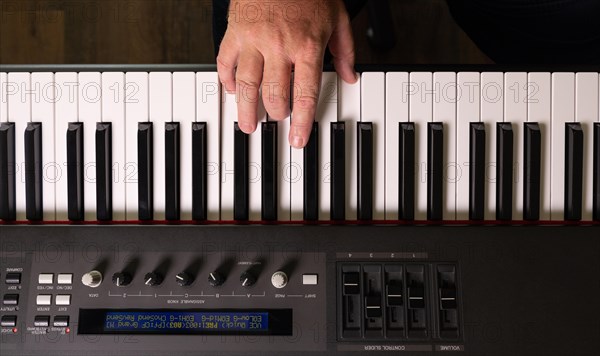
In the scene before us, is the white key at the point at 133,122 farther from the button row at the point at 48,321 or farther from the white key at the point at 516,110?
the white key at the point at 516,110

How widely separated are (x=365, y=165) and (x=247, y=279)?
0.98 ft

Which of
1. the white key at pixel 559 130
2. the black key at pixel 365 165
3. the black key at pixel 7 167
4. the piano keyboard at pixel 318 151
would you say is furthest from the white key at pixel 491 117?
the black key at pixel 7 167

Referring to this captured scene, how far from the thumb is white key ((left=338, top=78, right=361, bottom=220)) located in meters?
0.02

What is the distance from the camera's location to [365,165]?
104 cm

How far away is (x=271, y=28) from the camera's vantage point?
101 cm

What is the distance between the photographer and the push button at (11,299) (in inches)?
40.2

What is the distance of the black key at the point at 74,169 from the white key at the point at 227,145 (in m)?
0.27

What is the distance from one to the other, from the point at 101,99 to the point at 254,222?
37 centimetres

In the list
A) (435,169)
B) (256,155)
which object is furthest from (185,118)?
(435,169)

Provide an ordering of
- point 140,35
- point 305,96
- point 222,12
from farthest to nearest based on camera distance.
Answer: point 140,35, point 222,12, point 305,96

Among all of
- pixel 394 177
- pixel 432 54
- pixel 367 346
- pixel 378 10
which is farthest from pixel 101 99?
pixel 432 54

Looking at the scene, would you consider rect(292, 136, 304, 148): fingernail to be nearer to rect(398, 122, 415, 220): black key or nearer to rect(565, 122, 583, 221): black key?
rect(398, 122, 415, 220): black key

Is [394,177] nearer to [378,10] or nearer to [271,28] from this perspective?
[271,28]

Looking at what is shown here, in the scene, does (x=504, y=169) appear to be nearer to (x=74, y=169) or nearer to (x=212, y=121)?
(x=212, y=121)
